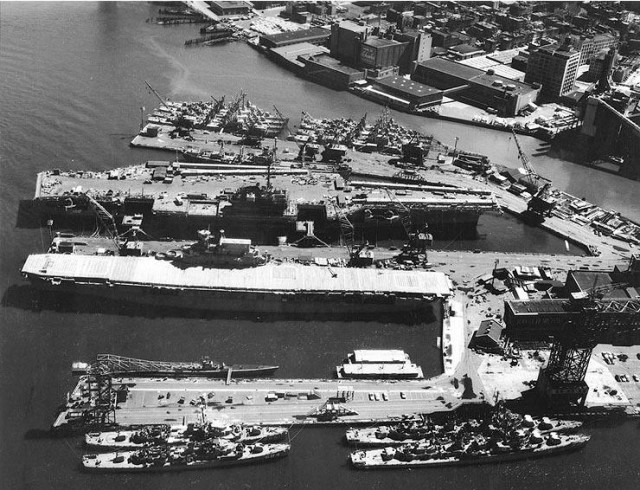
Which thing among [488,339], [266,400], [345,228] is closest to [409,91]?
[345,228]

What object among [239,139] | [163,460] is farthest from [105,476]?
[239,139]

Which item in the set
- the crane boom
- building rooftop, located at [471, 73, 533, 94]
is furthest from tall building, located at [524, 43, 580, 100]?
the crane boom

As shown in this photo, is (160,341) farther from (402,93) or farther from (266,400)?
(402,93)

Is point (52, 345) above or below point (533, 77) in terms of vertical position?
below

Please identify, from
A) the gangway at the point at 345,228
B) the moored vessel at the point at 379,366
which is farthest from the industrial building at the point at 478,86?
the moored vessel at the point at 379,366

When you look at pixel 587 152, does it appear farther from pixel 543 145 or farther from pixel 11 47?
pixel 11 47

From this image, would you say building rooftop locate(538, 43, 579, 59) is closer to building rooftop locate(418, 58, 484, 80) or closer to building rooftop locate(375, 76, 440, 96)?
building rooftop locate(418, 58, 484, 80)
